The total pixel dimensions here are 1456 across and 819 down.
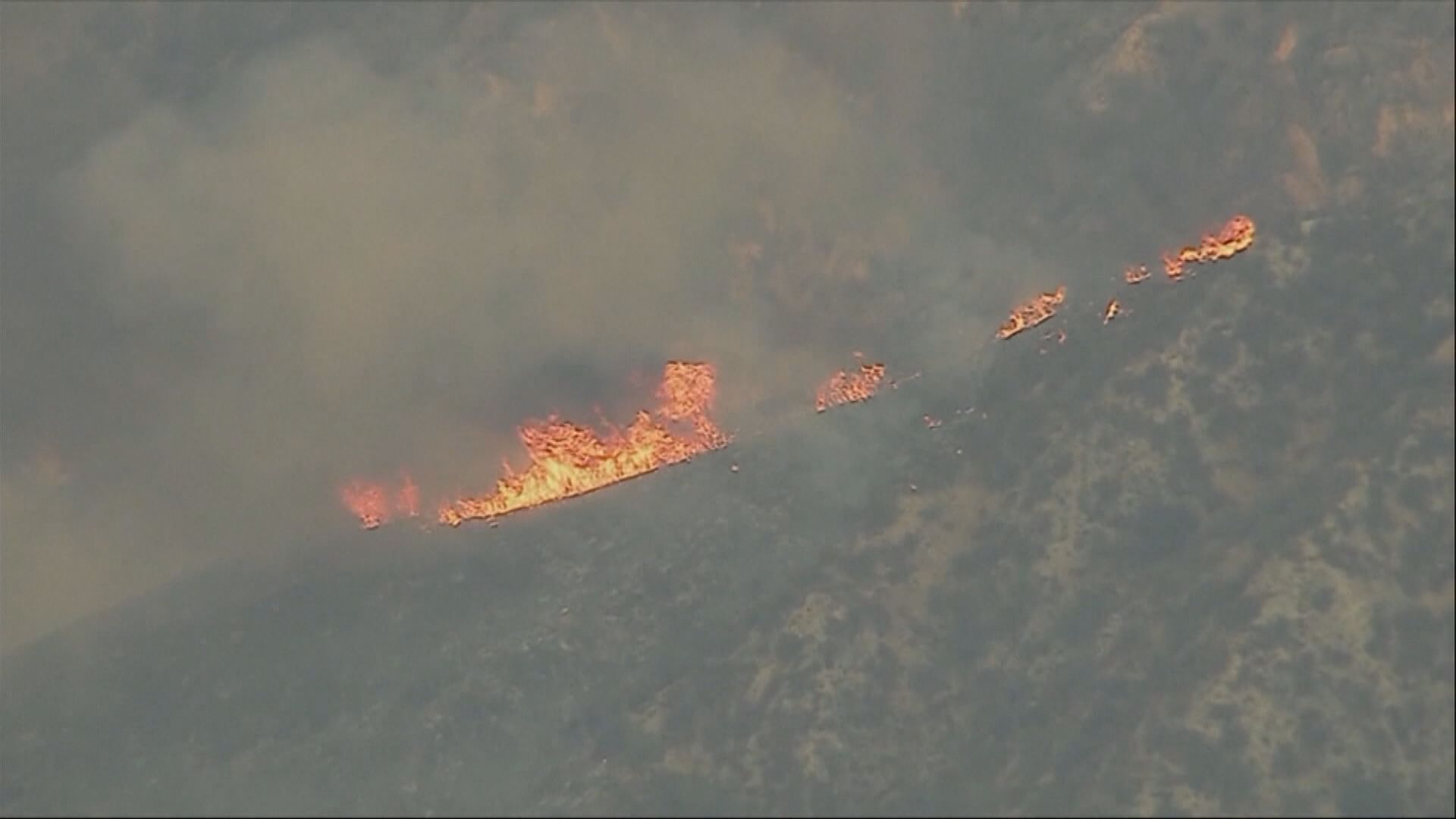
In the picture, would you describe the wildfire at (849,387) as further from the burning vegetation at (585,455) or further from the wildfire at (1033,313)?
the wildfire at (1033,313)

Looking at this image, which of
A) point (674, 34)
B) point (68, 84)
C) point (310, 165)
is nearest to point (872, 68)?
point (674, 34)

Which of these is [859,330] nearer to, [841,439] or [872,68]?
[841,439]

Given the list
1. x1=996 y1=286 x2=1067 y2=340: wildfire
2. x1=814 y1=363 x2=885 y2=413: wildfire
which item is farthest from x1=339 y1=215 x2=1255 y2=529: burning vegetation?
x1=996 y1=286 x2=1067 y2=340: wildfire

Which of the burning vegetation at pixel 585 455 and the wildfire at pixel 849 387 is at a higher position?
the burning vegetation at pixel 585 455

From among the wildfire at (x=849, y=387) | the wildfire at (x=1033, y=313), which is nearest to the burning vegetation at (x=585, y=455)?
the wildfire at (x=849, y=387)

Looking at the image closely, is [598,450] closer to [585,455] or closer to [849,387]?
[585,455]

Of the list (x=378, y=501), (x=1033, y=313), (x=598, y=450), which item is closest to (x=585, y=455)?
(x=598, y=450)

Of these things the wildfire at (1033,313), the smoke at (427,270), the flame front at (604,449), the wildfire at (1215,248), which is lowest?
the wildfire at (1215,248)

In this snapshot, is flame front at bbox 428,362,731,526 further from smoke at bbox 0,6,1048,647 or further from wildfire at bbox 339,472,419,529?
wildfire at bbox 339,472,419,529
